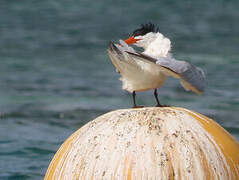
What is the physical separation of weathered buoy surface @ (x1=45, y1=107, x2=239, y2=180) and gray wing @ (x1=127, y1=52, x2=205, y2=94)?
23 cm

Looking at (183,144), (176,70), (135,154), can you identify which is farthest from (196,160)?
(176,70)

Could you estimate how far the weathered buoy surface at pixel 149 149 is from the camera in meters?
3.49

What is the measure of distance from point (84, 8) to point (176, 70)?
17.0 m

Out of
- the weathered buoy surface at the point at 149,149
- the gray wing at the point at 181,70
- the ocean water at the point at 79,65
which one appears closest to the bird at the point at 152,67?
the gray wing at the point at 181,70

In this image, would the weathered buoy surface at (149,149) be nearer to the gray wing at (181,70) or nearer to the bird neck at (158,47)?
the gray wing at (181,70)

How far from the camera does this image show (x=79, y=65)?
44.0 ft

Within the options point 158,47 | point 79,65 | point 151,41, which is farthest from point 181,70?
point 79,65

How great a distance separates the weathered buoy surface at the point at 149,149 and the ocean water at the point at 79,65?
2.74 metres

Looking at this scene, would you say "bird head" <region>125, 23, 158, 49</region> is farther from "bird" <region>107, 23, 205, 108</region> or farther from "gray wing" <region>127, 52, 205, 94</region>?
"gray wing" <region>127, 52, 205, 94</region>

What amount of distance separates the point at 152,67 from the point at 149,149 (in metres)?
0.78

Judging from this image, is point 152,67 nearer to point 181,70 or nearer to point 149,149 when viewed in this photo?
point 181,70

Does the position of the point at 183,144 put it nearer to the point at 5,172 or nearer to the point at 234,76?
the point at 5,172

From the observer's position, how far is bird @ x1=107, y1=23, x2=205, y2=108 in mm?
3924

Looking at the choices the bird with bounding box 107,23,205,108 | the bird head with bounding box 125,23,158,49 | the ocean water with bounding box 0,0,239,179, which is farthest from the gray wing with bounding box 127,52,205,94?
the ocean water with bounding box 0,0,239,179
